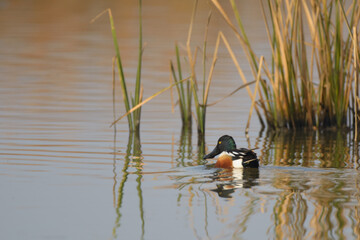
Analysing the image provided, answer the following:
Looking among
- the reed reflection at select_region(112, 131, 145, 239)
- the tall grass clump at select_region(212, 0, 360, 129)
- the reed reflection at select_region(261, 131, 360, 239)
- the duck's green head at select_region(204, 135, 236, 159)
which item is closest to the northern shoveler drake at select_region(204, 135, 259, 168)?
the duck's green head at select_region(204, 135, 236, 159)

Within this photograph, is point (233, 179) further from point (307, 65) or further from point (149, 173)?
point (307, 65)

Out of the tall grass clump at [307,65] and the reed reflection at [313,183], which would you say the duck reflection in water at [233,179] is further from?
the tall grass clump at [307,65]

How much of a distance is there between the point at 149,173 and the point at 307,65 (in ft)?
10.2

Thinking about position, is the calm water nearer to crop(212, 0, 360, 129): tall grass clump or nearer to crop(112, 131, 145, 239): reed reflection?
crop(112, 131, 145, 239): reed reflection

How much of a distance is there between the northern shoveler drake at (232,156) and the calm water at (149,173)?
119 mm

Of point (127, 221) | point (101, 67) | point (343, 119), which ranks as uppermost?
point (101, 67)

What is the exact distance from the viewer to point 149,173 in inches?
290

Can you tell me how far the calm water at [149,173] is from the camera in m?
5.50

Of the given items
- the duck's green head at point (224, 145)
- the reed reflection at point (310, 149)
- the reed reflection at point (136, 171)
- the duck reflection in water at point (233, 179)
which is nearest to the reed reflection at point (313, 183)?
the reed reflection at point (310, 149)

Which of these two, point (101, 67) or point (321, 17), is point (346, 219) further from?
point (101, 67)

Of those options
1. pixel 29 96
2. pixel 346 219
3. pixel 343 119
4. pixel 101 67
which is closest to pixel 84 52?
pixel 101 67

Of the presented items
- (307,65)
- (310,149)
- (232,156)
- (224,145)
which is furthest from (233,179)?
(307,65)

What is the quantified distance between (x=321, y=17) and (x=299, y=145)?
1.51 metres

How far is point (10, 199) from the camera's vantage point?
6.25 m
